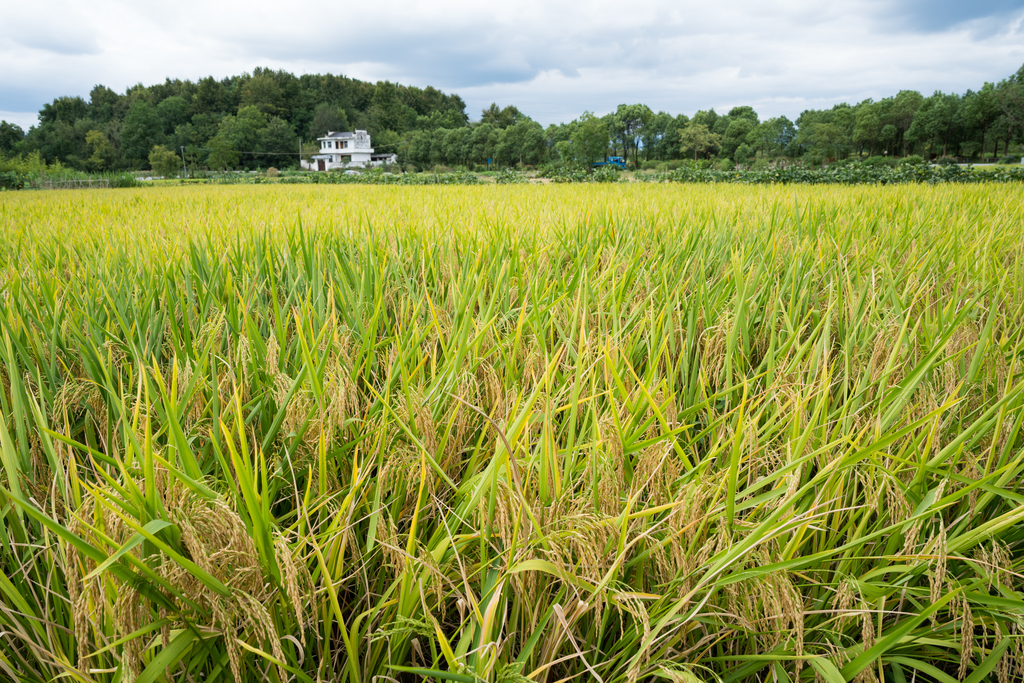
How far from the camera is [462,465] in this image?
1.05 meters

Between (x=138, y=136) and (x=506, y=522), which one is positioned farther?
(x=138, y=136)

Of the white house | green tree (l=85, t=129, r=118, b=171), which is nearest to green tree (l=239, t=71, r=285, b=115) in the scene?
the white house

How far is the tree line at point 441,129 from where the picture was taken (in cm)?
4462

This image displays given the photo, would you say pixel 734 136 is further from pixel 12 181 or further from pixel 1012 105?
pixel 12 181

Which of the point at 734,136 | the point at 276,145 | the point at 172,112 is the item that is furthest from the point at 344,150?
the point at 734,136

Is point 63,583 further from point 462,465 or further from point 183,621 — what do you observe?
point 462,465

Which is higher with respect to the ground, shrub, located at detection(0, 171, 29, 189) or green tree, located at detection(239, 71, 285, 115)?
green tree, located at detection(239, 71, 285, 115)

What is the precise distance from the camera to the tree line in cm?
4462

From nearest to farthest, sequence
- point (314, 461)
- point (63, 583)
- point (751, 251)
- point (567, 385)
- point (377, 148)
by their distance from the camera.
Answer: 1. point (63, 583)
2. point (314, 461)
3. point (567, 385)
4. point (751, 251)
5. point (377, 148)

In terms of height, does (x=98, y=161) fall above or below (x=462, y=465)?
above

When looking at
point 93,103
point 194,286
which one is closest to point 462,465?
point 194,286

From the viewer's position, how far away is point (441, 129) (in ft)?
186

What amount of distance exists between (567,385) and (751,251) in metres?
1.34

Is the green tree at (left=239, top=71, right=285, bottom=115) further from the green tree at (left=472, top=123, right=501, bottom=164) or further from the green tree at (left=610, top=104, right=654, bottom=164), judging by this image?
the green tree at (left=610, top=104, right=654, bottom=164)
